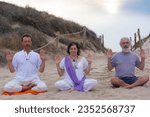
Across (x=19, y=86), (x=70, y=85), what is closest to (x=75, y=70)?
(x=70, y=85)

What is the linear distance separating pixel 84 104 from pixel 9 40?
49.3 feet

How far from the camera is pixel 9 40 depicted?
22.8 m

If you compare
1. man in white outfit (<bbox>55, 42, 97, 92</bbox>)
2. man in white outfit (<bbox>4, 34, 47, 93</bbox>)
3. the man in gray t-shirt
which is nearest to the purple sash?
man in white outfit (<bbox>55, 42, 97, 92</bbox>)

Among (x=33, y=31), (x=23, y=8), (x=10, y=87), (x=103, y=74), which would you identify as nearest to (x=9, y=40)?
(x=33, y=31)

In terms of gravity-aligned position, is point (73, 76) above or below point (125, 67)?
below

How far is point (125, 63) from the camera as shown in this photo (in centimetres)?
1042

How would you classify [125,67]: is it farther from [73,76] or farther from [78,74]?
[73,76]

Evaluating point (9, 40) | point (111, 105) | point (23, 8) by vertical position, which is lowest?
point (111, 105)

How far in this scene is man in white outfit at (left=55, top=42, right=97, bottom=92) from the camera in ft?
33.5

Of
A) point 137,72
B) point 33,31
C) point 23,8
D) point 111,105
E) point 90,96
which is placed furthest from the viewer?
point 23,8

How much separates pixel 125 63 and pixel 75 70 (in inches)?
44.7

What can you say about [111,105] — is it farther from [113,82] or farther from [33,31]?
[33,31]

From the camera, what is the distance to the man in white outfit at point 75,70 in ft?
33.5

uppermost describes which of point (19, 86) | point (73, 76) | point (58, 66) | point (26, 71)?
point (58, 66)
